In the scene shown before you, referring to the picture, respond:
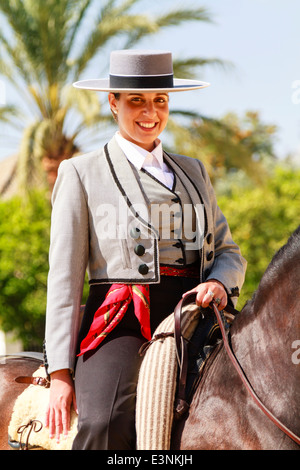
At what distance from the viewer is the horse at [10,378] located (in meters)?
3.41

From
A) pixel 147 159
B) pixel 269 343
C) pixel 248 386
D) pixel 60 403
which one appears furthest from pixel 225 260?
pixel 60 403

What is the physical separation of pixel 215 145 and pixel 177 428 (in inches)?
384

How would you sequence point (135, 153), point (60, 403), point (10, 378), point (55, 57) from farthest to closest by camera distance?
point (55, 57)
point (10, 378)
point (135, 153)
point (60, 403)

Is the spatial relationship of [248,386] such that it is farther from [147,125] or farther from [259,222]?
[259,222]

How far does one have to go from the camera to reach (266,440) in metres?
2.58

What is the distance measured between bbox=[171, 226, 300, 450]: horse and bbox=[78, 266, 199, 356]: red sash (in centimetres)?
40

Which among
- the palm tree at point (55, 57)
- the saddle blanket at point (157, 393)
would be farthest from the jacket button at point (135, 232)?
the palm tree at point (55, 57)

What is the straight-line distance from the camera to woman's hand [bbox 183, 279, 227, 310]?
2.98 metres

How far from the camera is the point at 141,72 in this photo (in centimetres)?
325

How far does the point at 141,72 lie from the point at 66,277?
107 cm

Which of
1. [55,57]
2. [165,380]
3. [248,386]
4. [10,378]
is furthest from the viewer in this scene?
[55,57]

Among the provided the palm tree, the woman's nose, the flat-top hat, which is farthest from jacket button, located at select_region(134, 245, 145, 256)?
the palm tree

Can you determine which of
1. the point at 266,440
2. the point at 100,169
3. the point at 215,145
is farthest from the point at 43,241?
the point at 266,440

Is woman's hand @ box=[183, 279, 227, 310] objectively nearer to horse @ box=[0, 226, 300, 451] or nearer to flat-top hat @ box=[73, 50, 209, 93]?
horse @ box=[0, 226, 300, 451]
